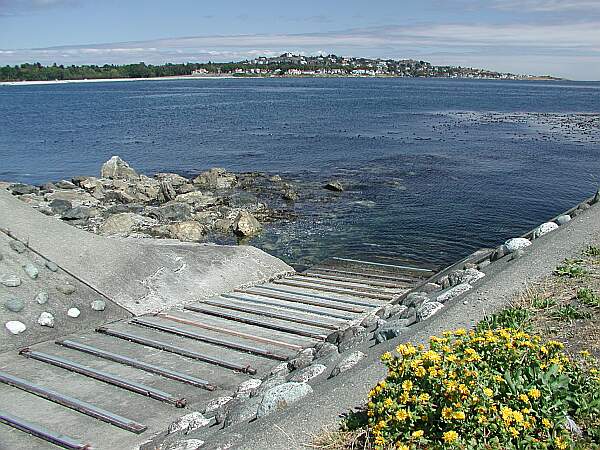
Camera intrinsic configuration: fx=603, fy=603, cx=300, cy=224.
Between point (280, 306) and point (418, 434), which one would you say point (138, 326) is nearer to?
point (280, 306)

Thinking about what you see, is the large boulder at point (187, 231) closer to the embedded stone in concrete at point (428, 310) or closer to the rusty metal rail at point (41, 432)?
the embedded stone in concrete at point (428, 310)

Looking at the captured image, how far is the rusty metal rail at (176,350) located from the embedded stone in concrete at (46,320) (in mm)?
888

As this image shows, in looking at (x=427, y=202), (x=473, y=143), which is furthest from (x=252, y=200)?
(x=473, y=143)

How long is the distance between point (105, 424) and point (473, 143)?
4669 centimetres

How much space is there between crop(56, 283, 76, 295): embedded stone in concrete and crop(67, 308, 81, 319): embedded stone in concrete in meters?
0.44

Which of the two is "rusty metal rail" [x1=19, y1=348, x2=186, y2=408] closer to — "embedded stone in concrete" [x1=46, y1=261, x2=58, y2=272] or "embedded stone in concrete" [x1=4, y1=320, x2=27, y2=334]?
"embedded stone in concrete" [x1=4, y1=320, x2=27, y2=334]

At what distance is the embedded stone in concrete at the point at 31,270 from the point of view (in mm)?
12484

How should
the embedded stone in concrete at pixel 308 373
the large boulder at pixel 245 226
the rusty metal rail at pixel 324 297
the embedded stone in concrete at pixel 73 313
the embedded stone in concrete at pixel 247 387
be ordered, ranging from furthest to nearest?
1. the large boulder at pixel 245 226
2. the rusty metal rail at pixel 324 297
3. the embedded stone in concrete at pixel 73 313
4. the embedded stone in concrete at pixel 247 387
5. the embedded stone in concrete at pixel 308 373

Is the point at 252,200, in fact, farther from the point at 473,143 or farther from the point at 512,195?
the point at 473,143

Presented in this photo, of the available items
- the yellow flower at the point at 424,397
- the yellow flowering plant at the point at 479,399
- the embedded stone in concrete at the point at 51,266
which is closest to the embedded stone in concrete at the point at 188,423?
the yellow flowering plant at the point at 479,399

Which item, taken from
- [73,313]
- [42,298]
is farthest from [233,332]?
[42,298]

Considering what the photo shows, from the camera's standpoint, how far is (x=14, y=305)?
11750mm

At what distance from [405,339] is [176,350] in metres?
4.47

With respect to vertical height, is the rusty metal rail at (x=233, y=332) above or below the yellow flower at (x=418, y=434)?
below
